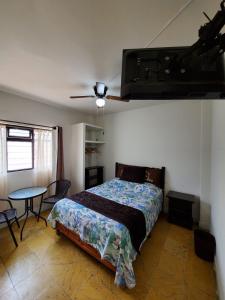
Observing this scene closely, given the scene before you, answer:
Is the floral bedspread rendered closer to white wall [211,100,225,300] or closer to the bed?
the bed

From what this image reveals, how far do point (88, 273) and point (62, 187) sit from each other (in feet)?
5.89

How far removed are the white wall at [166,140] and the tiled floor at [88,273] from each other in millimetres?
1248

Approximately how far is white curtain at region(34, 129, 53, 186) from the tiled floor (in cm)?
118

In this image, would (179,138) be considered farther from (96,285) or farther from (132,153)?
(96,285)

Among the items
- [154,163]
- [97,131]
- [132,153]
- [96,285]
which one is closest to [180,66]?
[96,285]

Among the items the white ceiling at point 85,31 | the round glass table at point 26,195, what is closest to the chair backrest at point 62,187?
the round glass table at point 26,195

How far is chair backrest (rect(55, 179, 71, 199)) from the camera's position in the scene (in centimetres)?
295

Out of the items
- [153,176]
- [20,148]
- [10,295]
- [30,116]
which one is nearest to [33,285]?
[10,295]

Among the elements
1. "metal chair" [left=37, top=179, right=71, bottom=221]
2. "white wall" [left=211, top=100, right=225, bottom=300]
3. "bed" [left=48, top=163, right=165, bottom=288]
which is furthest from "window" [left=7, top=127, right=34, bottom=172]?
"white wall" [left=211, top=100, right=225, bottom=300]

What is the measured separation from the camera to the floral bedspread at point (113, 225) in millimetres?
1455

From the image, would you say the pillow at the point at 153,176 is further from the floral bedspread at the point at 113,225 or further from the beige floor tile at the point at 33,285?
the beige floor tile at the point at 33,285

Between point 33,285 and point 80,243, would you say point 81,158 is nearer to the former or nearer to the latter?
point 80,243

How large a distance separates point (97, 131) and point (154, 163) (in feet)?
6.83

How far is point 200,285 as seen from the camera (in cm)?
152
